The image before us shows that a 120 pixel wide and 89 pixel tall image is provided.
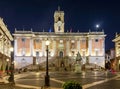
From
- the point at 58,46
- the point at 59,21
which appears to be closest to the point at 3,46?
the point at 58,46

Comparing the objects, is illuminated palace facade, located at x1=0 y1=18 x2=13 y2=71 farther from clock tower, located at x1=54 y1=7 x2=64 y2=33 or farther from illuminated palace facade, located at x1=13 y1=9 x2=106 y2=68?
clock tower, located at x1=54 y1=7 x2=64 y2=33

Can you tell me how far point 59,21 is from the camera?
12112 cm

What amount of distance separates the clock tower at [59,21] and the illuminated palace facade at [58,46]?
2552 mm

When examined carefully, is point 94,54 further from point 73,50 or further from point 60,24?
point 60,24

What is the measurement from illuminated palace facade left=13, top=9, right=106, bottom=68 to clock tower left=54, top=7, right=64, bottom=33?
255 centimetres

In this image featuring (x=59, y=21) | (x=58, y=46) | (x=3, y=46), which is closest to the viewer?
(x=3, y=46)

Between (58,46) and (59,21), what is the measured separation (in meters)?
11.2

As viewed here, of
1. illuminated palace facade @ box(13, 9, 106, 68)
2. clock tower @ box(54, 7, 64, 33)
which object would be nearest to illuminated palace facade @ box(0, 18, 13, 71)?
illuminated palace facade @ box(13, 9, 106, 68)

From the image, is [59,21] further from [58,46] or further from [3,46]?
[3,46]

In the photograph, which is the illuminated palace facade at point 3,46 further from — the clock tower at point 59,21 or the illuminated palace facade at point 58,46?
the clock tower at point 59,21

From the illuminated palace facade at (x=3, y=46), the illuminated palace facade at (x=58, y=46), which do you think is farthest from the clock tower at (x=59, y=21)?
the illuminated palace facade at (x=3, y=46)

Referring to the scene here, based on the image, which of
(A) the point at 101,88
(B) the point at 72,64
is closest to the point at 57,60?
(B) the point at 72,64

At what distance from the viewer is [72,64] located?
368 feet

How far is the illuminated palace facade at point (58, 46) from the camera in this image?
112812 millimetres
